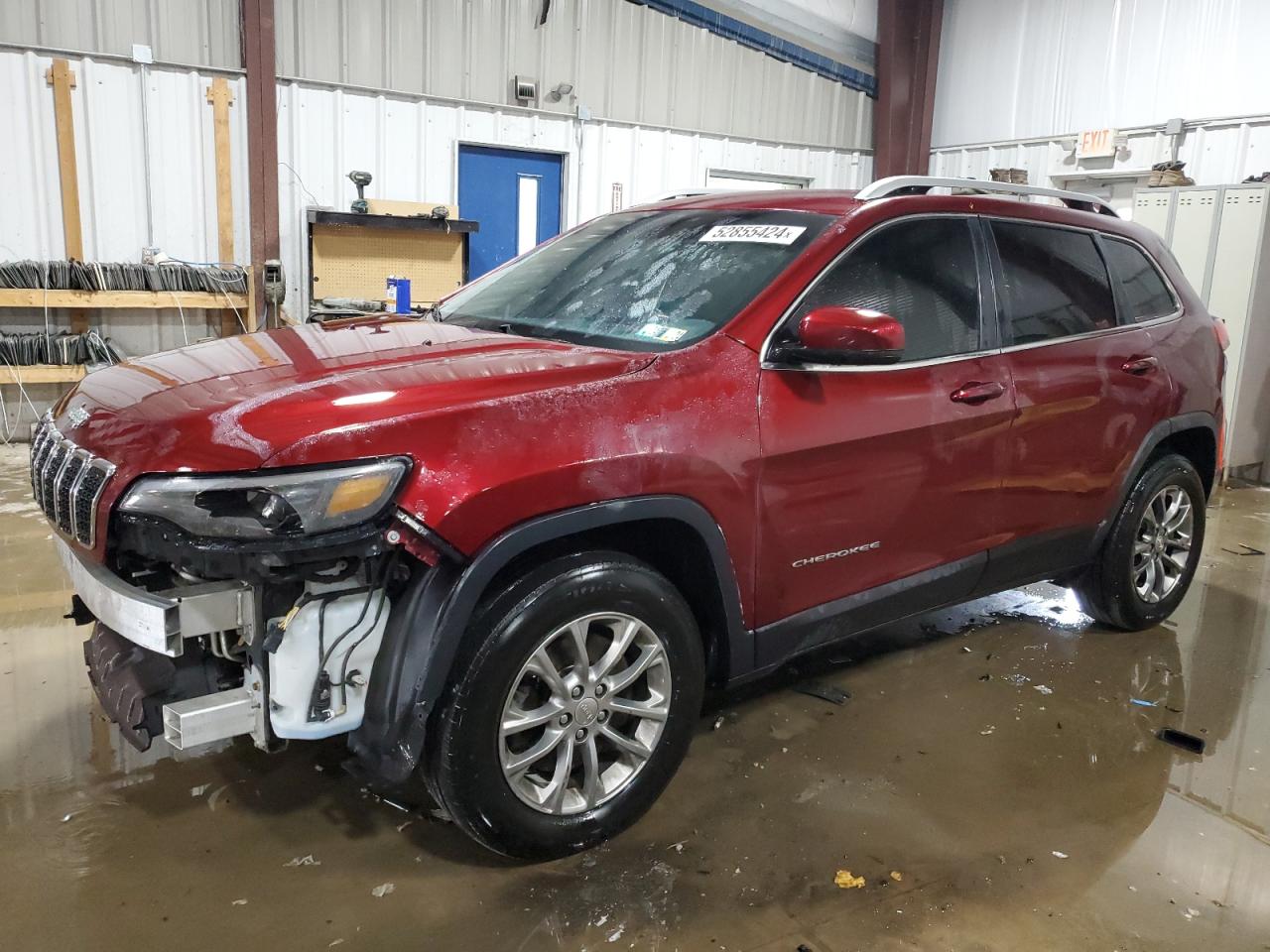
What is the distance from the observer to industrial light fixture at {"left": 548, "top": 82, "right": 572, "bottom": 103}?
8.52m

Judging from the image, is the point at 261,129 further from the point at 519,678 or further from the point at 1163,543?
the point at 1163,543

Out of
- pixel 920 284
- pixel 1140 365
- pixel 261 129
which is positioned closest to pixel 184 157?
pixel 261 129

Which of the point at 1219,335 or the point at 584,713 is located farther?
the point at 1219,335

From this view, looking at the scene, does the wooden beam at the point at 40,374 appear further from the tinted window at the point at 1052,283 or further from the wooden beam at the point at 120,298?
the tinted window at the point at 1052,283

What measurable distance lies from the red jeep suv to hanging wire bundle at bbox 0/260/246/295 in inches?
182

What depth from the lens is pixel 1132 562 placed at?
3.67 meters

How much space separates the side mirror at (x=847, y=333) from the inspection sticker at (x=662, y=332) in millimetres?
257

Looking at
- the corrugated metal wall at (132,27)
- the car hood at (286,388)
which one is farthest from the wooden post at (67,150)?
the car hood at (286,388)

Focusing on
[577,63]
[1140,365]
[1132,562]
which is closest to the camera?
[1140,365]

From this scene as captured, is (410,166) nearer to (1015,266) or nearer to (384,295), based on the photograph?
→ (384,295)

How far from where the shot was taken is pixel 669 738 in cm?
236

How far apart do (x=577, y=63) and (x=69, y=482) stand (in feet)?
24.9

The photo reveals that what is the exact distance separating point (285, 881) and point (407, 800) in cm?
39

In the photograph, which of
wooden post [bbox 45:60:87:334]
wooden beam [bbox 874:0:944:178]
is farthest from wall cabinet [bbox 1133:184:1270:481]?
wooden post [bbox 45:60:87:334]
